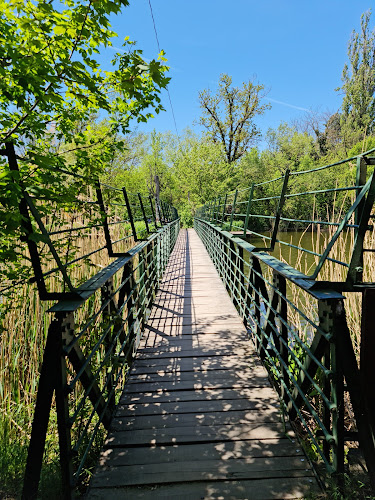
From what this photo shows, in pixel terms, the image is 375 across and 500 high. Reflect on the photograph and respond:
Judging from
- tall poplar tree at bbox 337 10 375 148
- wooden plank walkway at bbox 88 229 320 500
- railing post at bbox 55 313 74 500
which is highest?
tall poplar tree at bbox 337 10 375 148

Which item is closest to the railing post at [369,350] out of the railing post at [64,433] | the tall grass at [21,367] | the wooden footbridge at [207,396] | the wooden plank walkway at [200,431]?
the wooden footbridge at [207,396]

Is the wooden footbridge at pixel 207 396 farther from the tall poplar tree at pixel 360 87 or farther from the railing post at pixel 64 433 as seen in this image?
the tall poplar tree at pixel 360 87

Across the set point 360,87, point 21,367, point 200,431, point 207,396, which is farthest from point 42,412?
point 360,87

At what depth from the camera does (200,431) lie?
7.41 feet

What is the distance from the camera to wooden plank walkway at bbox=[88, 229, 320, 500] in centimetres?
179

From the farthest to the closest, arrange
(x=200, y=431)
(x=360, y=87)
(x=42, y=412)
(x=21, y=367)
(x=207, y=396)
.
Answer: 1. (x=360, y=87)
2. (x=21, y=367)
3. (x=207, y=396)
4. (x=200, y=431)
5. (x=42, y=412)

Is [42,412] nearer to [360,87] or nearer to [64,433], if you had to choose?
[64,433]

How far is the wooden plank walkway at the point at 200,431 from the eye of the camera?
1.79m

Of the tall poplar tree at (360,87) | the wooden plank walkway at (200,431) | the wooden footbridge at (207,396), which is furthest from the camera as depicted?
the tall poplar tree at (360,87)

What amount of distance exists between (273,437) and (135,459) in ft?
3.03

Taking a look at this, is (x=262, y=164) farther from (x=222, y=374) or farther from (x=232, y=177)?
(x=222, y=374)

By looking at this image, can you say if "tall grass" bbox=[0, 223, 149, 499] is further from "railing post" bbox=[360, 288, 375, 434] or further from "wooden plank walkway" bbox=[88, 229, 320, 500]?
"railing post" bbox=[360, 288, 375, 434]

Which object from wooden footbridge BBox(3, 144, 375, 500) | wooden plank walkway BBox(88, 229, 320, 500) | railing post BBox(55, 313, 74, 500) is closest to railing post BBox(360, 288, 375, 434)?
wooden footbridge BBox(3, 144, 375, 500)

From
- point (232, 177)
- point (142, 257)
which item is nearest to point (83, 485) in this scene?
point (142, 257)
